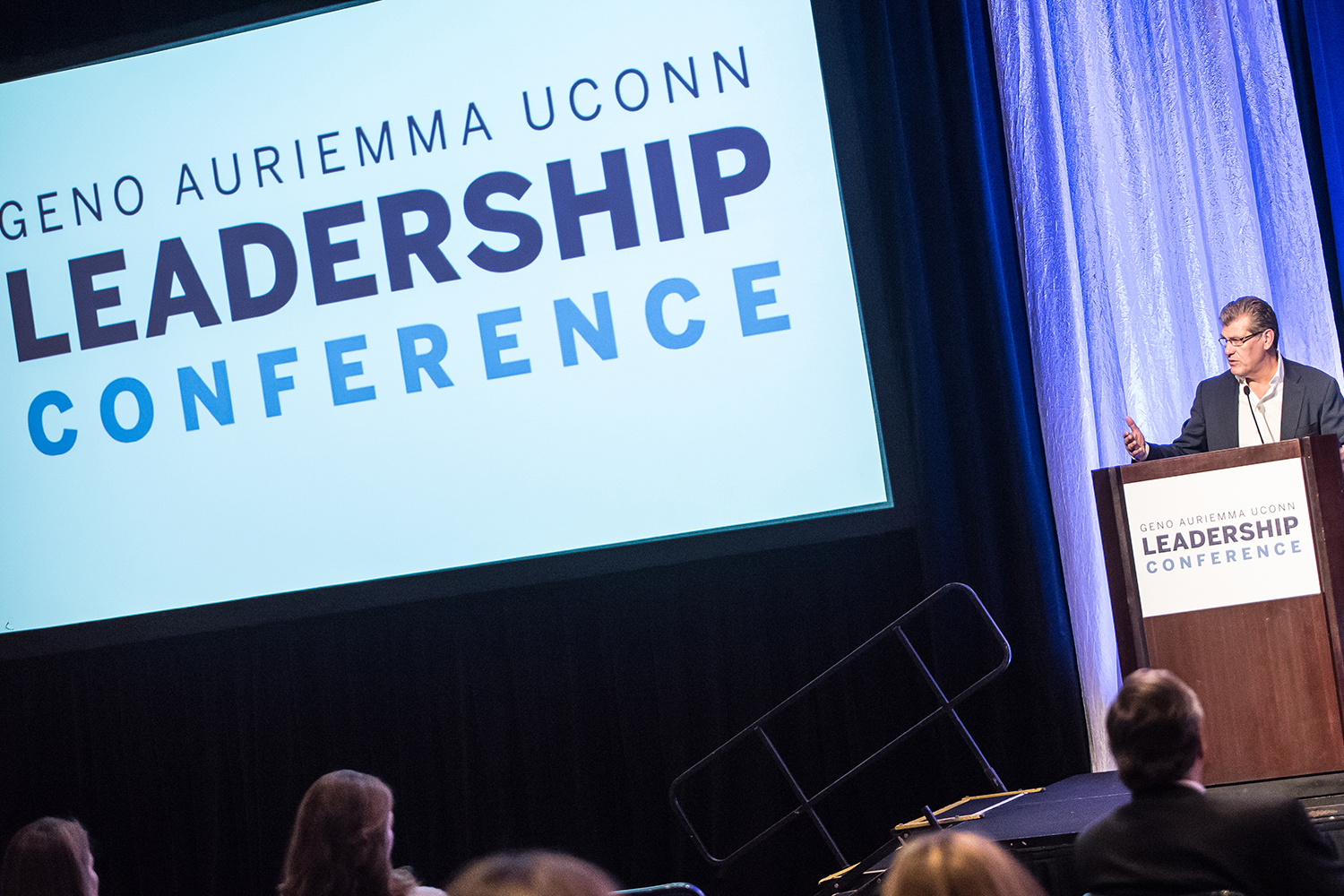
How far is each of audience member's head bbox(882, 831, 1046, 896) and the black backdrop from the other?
3.11 metres

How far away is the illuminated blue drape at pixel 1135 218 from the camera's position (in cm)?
454

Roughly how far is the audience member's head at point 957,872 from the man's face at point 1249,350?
122 inches

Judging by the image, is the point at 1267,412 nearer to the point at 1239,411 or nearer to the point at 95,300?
the point at 1239,411

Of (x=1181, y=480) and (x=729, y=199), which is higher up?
(x=729, y=199)

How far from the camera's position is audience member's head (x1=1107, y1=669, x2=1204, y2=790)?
201 cm

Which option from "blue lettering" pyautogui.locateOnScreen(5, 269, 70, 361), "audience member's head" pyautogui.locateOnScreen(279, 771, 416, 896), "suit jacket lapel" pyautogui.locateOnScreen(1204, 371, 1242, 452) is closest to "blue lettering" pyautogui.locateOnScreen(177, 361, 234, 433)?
"blue lettering" pyautogui.locateOnScreen(5, 269, 70, 361)

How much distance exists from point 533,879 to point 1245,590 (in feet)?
7.55

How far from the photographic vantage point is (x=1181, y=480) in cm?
312

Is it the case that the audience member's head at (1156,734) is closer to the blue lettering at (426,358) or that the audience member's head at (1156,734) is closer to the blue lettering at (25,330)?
the blue lettering at (426,358)

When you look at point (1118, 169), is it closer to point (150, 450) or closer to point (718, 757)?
point (718, 757)

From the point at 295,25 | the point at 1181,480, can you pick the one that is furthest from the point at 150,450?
the point at 1181,480

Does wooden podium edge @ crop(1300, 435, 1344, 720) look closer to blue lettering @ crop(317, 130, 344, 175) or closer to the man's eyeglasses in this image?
the man's eyeglasses

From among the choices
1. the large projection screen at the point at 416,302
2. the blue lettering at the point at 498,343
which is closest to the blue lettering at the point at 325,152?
the large projection screen at the point at 416,302

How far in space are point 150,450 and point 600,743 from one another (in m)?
1.93
